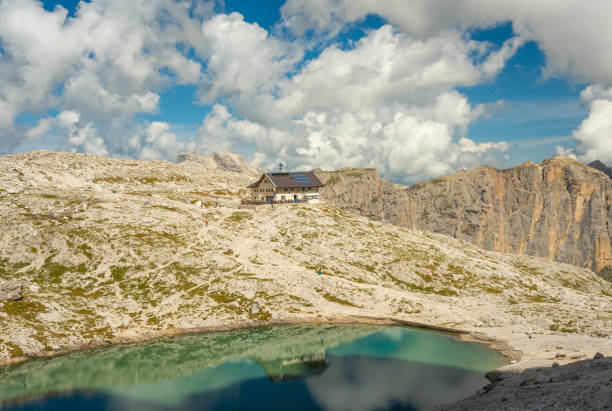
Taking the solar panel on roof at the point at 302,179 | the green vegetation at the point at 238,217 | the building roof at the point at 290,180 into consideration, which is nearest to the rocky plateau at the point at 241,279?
the green vegetation at the point at 238,217

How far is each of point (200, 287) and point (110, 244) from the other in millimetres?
33640

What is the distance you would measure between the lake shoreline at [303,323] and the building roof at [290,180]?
77.0 m

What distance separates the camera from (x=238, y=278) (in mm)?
104062

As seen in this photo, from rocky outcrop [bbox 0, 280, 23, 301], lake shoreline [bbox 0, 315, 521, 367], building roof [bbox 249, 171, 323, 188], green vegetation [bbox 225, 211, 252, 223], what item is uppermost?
building roof [bbox 249, 171, 323, 188]

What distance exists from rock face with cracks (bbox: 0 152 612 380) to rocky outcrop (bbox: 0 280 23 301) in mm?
1695

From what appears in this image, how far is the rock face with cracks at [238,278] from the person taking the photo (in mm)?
82738

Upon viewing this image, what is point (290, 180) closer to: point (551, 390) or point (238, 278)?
point (238, 278)

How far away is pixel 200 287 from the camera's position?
331 ft

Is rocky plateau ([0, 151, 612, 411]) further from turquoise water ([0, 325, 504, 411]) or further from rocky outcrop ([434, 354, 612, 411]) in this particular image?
rocky outcrop ([434, 354, 612, 411])

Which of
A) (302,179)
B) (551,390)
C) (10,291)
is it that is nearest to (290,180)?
(302,179)

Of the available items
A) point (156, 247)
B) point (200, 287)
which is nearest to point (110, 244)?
point (156, 247)

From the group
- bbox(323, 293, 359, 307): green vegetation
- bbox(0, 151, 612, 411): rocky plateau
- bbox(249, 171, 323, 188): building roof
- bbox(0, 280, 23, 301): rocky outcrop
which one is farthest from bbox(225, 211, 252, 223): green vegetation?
bbox(0, 280, 23, 301): rocky outcrop

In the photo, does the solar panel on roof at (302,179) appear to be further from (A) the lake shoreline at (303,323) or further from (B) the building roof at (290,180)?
(A) the lake shoreline at (303,323)

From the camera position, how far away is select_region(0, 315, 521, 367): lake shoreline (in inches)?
2891
